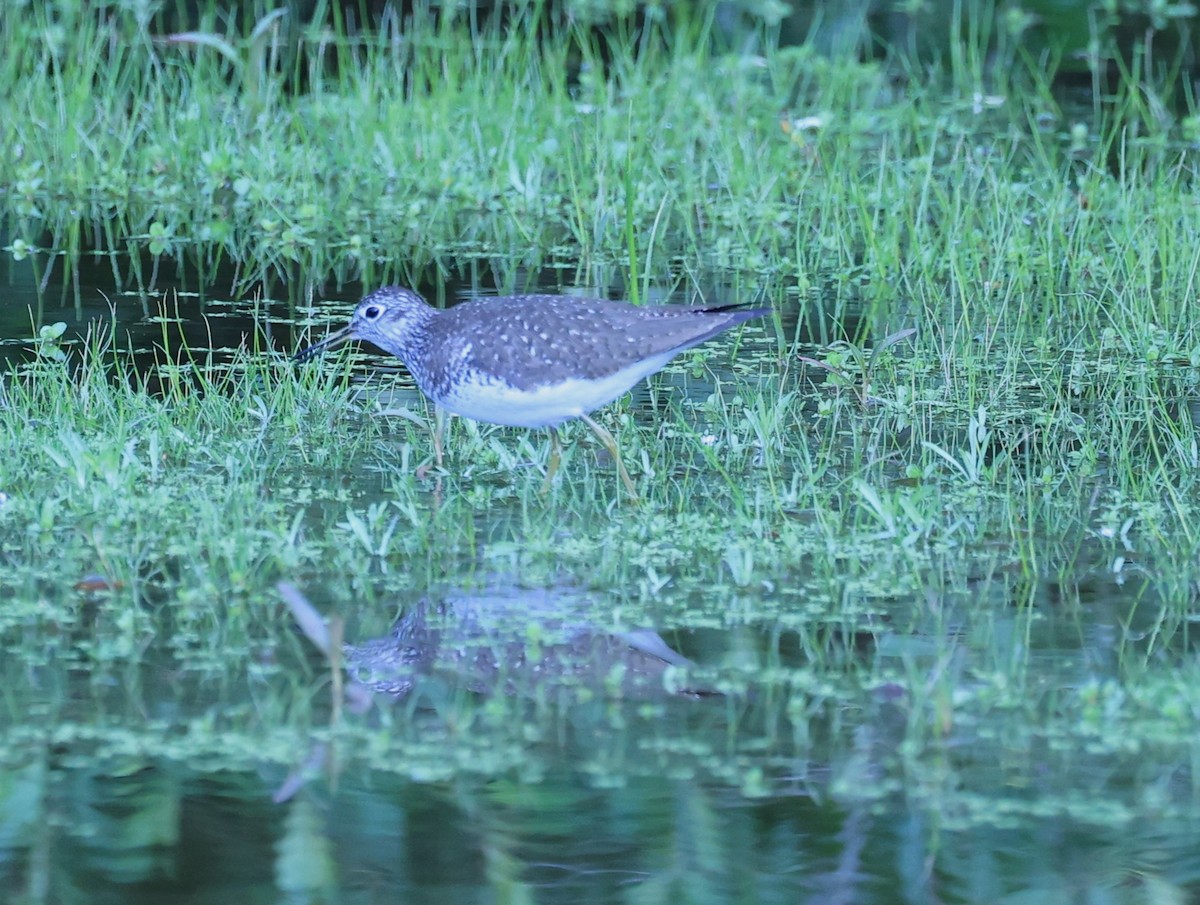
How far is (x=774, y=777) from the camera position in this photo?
4.56 meters

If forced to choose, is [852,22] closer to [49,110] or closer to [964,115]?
[964,115]

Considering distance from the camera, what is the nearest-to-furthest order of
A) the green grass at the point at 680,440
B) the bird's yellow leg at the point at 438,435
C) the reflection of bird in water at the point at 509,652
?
the green grass at the point at 680,440, the reflection of bird in water at the point at 509,652, the bird's yellow leg at the point at 438,435

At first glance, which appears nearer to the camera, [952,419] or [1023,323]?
[952,419]

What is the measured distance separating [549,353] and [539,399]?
0.58ft

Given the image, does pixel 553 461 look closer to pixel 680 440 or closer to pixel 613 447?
pixel 613 447

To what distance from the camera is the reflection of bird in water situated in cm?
497

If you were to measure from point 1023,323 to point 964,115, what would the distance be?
13.5 feet

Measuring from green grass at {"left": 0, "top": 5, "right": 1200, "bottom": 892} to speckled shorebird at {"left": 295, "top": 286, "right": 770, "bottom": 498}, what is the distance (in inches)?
10.7

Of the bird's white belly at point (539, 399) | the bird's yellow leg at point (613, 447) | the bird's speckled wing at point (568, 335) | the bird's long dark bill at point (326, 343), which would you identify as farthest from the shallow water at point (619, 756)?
the bird's long dark bill at point (326, 343)

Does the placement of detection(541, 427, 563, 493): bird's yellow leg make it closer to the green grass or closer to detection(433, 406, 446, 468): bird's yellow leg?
the green grass

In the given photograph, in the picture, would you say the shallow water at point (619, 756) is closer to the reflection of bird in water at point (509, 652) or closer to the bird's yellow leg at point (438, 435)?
the reflection of bird in water at point (509, 652)

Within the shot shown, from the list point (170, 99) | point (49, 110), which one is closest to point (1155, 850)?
point (49, 110)

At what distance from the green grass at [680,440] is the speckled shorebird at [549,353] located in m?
0.27

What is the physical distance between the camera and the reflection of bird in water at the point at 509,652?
196 inches
